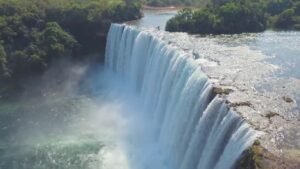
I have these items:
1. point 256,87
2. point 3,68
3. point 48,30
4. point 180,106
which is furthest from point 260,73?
point 3,68

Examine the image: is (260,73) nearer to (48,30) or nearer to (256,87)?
(256,87)

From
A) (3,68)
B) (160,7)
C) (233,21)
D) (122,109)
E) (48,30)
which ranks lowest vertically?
(122,109)

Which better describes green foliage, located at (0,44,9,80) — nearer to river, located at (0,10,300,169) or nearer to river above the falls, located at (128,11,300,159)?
river, located at (0,10,300,169)

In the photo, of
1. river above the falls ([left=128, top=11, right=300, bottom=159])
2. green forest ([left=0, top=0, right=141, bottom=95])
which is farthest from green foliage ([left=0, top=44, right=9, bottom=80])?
river above the falls ([left=128, top=11, right=300, bottom=159])

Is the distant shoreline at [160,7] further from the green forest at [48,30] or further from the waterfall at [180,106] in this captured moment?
the waterfall at [180,106]

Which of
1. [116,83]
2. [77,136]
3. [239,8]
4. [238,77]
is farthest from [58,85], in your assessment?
[238,77]

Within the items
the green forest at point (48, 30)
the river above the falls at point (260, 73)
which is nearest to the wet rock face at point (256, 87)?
the river above the falls at point (260, 73)
